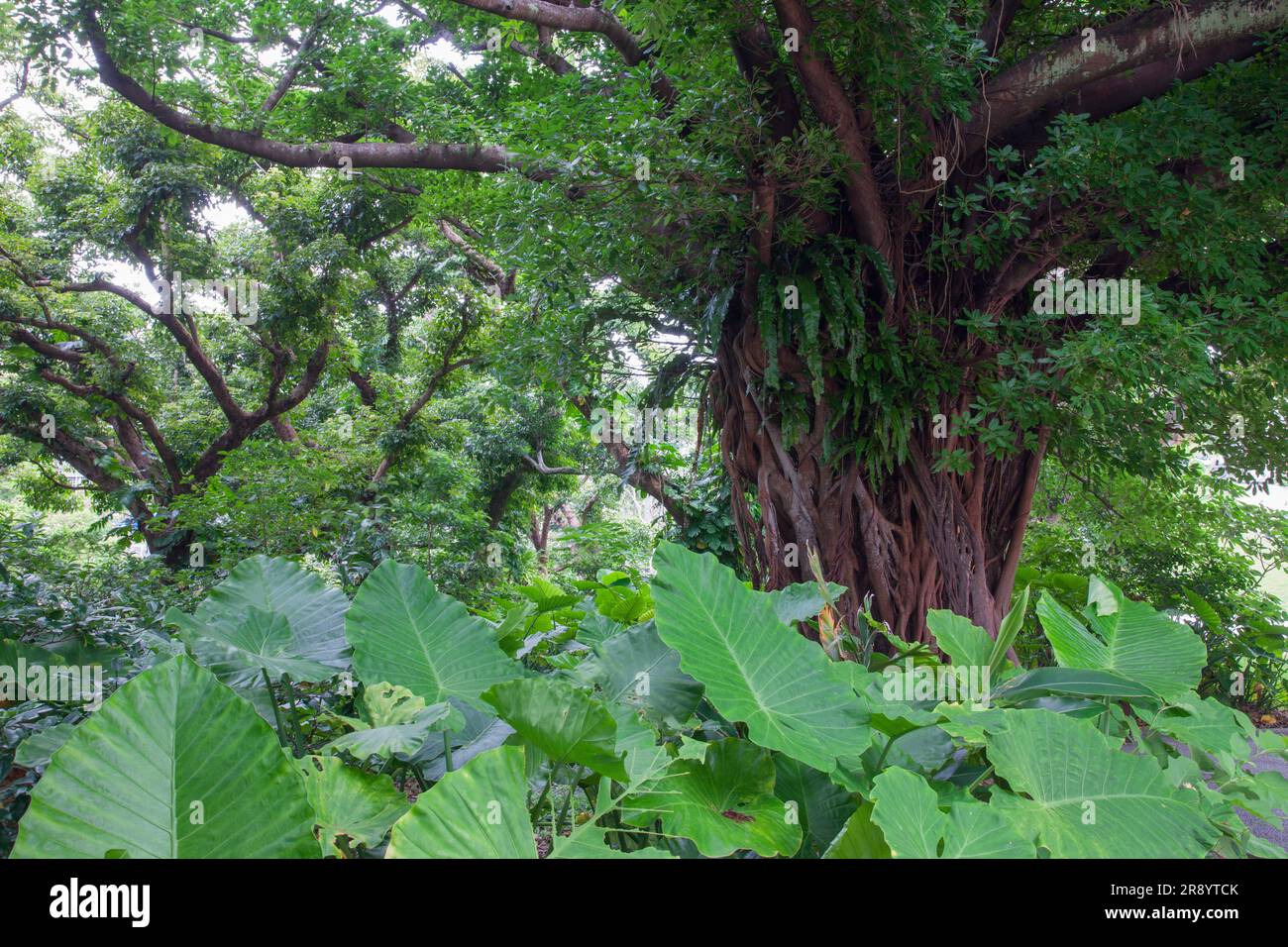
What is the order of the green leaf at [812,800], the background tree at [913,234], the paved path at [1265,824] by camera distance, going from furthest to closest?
the background tree at [913,234]
the paved path at [1265,824]
the green leaf at [812,800]

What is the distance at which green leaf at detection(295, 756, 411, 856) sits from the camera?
490 mm

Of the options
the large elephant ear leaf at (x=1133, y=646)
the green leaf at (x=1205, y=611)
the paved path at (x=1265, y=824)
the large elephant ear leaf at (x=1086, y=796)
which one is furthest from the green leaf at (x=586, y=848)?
the green leaf at (x=1205, y=611)

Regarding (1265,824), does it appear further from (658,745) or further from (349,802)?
(349,802)

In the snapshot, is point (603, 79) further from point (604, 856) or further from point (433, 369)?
point (433, 369)

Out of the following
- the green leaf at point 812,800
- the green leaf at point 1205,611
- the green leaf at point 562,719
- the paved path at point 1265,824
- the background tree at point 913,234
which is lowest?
the paved path at point 1265,824

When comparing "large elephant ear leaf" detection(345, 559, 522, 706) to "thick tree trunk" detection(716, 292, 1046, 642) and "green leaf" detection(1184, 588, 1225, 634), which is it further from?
"green leaf" detection(1184, 588, 1225, 634)

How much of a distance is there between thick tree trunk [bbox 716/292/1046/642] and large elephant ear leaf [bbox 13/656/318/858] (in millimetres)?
3420

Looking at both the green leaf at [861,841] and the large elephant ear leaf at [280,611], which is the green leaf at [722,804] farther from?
the large elephant ear leaf at [280,611]

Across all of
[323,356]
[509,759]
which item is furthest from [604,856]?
[323,356]

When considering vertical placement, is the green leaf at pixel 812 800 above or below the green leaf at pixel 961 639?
below

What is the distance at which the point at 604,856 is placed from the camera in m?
0.46

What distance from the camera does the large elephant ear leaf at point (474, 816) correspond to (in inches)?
16.4

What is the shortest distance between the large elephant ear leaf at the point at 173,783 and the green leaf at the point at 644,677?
12.0 inches

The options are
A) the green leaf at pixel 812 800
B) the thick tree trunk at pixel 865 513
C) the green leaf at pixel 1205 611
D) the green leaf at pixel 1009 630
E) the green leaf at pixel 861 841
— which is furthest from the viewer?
the green leaf at pixel 1205 611
